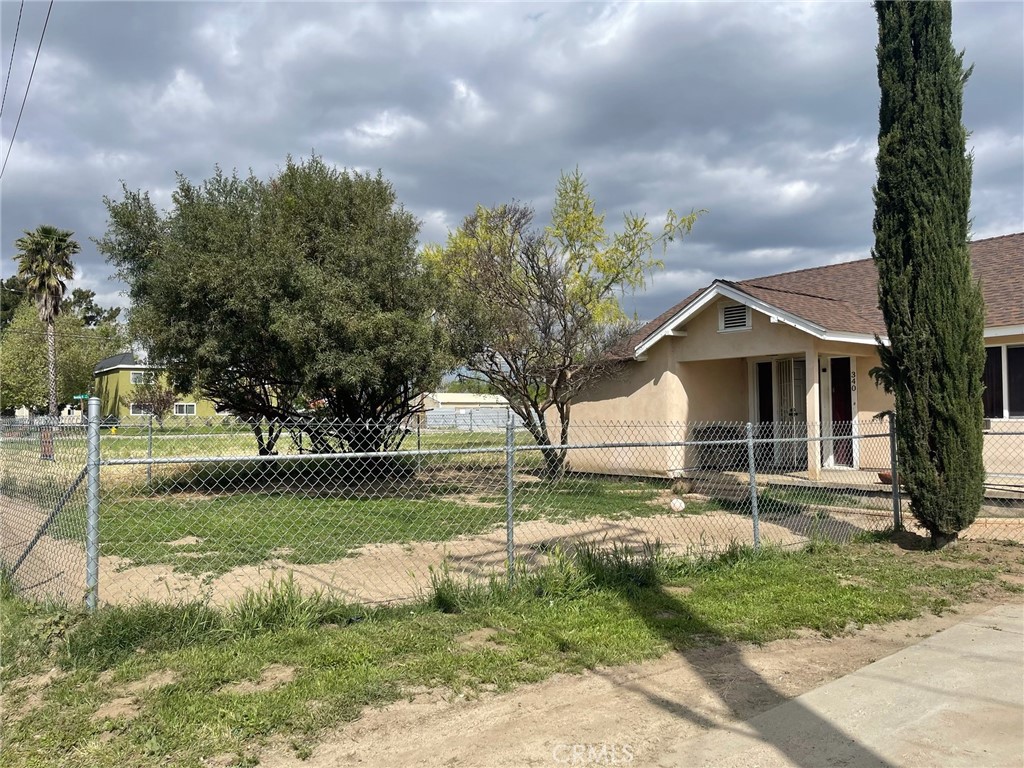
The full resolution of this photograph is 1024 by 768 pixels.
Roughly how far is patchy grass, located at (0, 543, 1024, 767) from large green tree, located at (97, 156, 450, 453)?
23.5ft

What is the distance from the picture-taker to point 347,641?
4.59 m

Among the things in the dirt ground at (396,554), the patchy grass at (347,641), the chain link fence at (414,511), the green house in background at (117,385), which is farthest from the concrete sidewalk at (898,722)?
the green house in background at (117,385)

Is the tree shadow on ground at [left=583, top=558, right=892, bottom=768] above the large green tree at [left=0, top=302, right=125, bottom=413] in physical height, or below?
below

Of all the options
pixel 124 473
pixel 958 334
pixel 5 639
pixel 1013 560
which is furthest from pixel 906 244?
pixel 124 473

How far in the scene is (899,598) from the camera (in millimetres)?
5828

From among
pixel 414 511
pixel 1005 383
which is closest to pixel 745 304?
pixel 1005 383

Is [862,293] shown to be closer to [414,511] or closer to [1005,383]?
[1005,383]

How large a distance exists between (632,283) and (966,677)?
1389 centimetres

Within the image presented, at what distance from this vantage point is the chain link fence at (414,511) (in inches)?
239

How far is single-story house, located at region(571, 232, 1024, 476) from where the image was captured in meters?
11.9

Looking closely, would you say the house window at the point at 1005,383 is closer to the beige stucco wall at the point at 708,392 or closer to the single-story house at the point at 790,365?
the single-story house at the point at 790,365

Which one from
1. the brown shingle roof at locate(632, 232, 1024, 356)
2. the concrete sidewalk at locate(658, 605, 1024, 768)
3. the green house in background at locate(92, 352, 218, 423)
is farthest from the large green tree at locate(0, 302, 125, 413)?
the concrete sidewalk at locate(658, 605, 1024, 768)

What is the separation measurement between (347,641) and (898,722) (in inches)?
124

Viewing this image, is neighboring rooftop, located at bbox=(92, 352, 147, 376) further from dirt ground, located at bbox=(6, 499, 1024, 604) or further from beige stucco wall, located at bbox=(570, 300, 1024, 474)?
dirt ground, located at bbox=(6, 499, 1024, 604)
